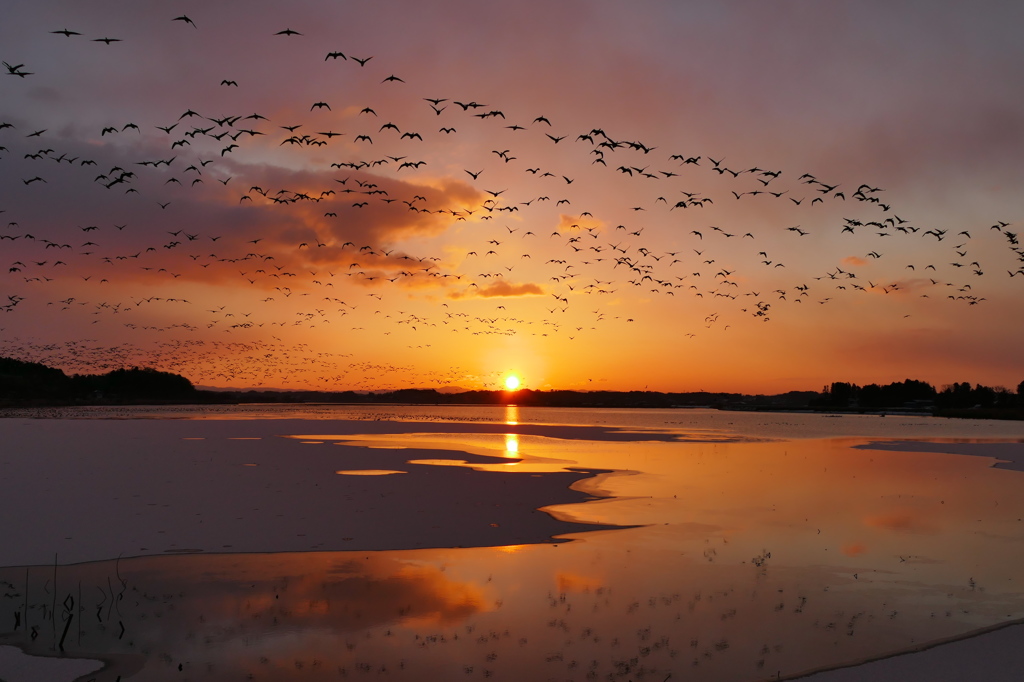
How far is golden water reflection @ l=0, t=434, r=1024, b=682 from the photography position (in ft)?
36.1

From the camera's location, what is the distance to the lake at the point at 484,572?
36.8ft

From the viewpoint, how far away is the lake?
11211 mm

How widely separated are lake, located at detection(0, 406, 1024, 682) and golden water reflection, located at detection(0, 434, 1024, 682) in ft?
0.20

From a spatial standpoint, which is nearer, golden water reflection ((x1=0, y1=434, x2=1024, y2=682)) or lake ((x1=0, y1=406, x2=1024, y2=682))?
golden water reflection ((x1=0, y1=434, x2=1024, y2=682))

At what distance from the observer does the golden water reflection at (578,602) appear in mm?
10992

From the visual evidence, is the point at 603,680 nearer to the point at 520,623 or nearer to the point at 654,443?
the point at 520,623

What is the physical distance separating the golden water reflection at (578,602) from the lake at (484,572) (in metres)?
0.06

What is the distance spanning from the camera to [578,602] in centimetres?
1390

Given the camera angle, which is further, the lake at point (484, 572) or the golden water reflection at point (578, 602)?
the lake at point (484, 572)

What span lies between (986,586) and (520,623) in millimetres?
10384

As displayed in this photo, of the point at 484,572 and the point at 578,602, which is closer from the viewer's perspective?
the point at 578,602

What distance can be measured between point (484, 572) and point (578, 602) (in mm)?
2963

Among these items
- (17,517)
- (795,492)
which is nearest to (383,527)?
(17,517)

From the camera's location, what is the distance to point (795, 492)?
97.9 ft
